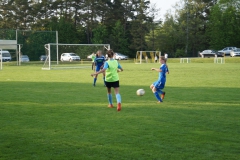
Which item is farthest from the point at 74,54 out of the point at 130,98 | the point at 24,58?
the point at 130,98

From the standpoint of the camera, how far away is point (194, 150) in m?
5.66

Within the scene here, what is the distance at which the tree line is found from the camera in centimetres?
7006

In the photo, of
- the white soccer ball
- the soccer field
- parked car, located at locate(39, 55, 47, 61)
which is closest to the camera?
the soccer field

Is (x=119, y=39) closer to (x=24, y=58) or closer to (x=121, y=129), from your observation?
(x=24, y=58)

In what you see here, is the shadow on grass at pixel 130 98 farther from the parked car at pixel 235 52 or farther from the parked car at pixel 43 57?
the parked car at pixel 235 52

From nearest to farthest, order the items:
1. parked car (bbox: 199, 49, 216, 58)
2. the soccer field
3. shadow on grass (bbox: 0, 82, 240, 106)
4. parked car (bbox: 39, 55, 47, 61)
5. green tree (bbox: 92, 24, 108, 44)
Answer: the soccer field
shadow on grass (bbox: 0, 82, 240, 106)
parked car (bbox: 39, 55, 47, 61)
parked car (bbox: 199, 49, 216, 58)
green tree (bbox: 92, 24, 108, 44)

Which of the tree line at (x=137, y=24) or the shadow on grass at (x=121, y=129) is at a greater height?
the tree line at (x=137, y=24)

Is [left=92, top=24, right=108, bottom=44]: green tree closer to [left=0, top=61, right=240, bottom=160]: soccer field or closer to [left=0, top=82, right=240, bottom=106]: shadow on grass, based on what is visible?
[left=0, top=82, right=240, bottom=106]: shadow on grass

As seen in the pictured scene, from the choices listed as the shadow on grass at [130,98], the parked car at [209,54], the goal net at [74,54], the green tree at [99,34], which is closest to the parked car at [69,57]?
the goal net at [74,54]

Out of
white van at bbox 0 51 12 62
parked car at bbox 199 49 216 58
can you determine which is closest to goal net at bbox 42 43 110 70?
white van at bbox 0 51 12 62

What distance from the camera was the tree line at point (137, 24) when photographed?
7006 cm

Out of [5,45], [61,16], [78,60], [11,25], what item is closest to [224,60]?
[78,60]

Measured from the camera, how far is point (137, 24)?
236 feet

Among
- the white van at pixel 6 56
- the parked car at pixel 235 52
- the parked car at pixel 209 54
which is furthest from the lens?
the parked car at pixel 209 54
